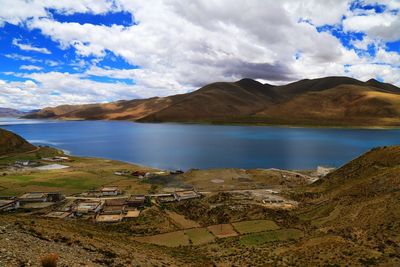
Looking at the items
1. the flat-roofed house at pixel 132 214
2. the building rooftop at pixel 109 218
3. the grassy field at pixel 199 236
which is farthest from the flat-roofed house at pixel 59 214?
the grassy field at pixel 199 236

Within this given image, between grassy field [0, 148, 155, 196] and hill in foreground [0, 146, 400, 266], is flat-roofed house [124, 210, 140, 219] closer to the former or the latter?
hill in foreground [0, 146, 400, 266]

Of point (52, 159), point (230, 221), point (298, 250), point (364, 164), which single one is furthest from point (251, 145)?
point (298, 250)

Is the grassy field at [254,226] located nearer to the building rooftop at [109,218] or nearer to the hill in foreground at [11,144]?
the building rooftop at [109,218]

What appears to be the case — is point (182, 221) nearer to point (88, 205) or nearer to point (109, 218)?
point (109, 218)

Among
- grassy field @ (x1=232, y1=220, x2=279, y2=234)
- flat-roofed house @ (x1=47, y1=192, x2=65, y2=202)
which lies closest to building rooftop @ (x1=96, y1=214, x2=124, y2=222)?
flat-roofed house @ (x1=47, y1=192, x2=65, y2=202)

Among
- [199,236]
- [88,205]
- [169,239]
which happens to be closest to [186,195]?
[88,205]

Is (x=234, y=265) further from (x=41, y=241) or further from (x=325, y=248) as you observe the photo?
(x=41, y=241)

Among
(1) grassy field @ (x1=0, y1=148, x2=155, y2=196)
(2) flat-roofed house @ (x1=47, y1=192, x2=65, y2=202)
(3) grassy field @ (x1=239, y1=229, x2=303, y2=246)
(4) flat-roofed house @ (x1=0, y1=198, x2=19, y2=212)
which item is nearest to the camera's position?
(3) grassy field @ (x1=239, y1=229, x2=303, y2=246)
